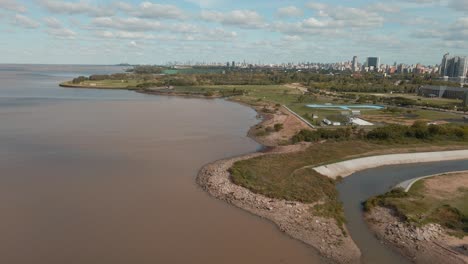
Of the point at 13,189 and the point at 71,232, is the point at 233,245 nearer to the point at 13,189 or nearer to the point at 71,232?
the point at 71,232

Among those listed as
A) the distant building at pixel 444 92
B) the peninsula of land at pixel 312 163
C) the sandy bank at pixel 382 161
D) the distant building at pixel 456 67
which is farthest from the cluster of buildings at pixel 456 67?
the sandy bank at pixel 382 161

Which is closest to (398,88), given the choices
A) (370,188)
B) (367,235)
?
(370,188)

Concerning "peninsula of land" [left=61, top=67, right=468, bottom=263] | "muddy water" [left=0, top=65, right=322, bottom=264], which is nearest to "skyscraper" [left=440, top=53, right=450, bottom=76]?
"peninsula of land" [left=61, top=67, right=468, bottom=263]

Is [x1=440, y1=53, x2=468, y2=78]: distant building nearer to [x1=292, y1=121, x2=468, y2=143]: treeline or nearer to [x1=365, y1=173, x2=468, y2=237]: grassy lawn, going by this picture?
[x1=292, y1=121, x2=468, y2=143]: treeline

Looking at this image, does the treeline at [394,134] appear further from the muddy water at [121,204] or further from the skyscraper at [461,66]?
the skyscraper at [461,66]

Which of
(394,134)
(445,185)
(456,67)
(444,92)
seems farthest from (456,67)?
(445,185)

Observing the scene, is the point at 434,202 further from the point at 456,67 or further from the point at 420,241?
the point at 456,67
